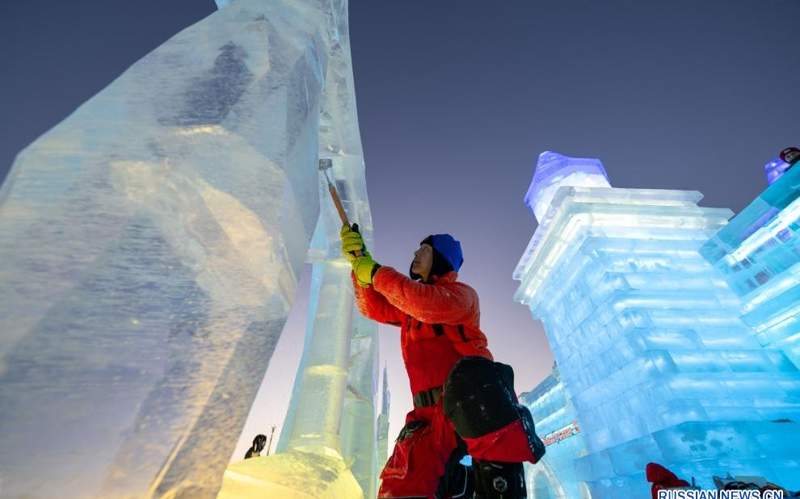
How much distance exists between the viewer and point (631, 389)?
28.0 ft

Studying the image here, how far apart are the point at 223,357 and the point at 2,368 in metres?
0.58

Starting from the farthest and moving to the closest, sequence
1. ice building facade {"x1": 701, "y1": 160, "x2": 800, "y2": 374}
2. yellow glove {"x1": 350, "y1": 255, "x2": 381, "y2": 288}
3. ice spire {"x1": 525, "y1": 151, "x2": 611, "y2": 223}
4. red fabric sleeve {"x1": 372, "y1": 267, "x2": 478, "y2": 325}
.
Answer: ice spire {"x1": 525, "y1": 151, "x2": 611, "y2": 223} → ice building facade {"x1": 701, "y1": 160, "x2": 800, "y2": 374} → yellow glove {"x1": 350, "y1": 255, "x2": 381, "y2": 288} → red fabric sleeve {"x1": 372, "y1": 267, "x2": 478, "y2": 325}

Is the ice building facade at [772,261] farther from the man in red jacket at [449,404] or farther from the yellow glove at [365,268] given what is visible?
the yellow glove at [365,268]

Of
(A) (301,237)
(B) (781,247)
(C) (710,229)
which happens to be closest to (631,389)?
(B) (781,247)

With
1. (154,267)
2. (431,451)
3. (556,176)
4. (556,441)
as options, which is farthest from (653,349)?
(556,441)

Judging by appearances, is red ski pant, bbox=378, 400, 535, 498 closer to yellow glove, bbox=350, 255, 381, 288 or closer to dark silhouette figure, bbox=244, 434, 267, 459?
yellow glove, bbox=350, 255, 381, 288

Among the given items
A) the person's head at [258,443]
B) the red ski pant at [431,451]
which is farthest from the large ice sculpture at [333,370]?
the person's head at [258,443]

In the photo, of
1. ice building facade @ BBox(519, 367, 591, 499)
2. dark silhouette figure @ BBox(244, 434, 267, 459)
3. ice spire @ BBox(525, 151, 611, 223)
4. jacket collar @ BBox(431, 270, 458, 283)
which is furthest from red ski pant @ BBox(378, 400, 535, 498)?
ice spire @ BBox(525, 151, 611, 223)

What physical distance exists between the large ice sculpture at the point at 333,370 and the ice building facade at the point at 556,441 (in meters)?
8.53

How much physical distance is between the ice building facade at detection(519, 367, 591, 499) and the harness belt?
11158 millimetres

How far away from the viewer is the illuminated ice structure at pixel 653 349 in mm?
7078

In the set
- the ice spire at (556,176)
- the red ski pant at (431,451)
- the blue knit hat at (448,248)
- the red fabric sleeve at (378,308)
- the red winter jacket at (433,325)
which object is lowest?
the red ski pant at (431,451)

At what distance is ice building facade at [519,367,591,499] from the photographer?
1329 cm

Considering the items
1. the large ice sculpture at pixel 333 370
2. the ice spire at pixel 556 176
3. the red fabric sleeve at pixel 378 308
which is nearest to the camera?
the large ice sculpture at pixel 333 370
